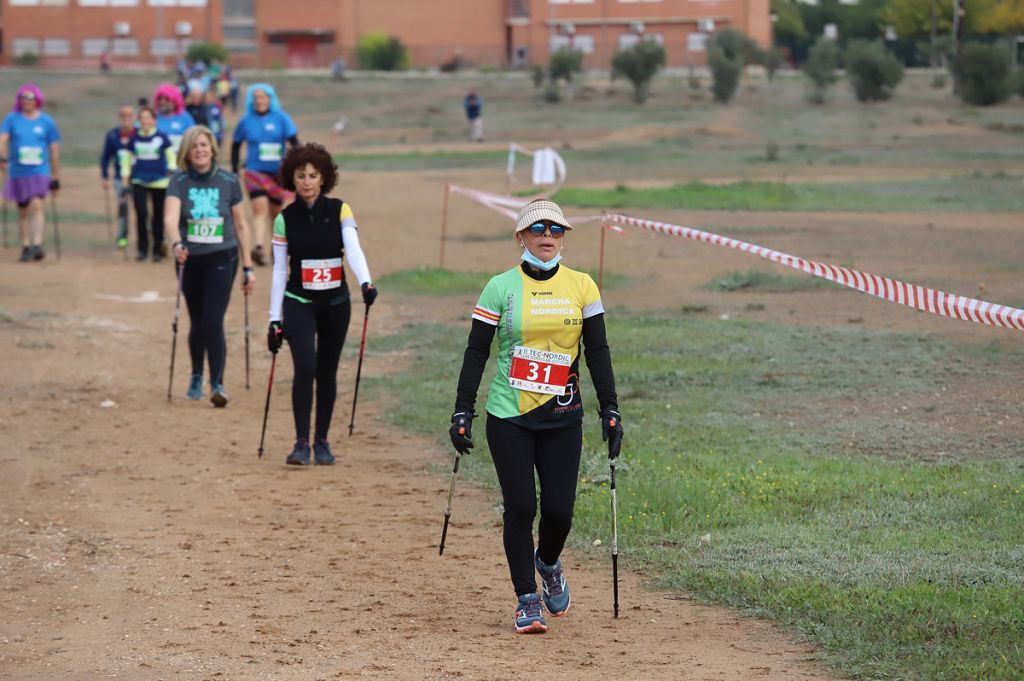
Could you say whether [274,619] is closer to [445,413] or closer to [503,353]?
[503,353]

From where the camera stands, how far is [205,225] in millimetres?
12492

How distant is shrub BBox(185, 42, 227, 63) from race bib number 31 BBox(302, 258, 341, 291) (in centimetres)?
8469

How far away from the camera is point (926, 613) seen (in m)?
7.13

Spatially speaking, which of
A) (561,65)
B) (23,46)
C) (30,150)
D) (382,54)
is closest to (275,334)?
(30,150)

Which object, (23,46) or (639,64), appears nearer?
(639,64)

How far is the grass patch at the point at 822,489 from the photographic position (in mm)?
7117

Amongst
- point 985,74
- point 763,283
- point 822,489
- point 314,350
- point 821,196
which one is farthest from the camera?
point 985,74

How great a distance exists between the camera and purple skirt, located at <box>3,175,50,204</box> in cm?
2106

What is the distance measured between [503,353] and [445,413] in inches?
212

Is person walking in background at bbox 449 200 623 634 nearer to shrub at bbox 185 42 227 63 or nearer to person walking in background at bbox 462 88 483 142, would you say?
person walking in background at bbox 462 88 483 142

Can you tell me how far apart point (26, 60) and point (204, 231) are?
90.4 metres

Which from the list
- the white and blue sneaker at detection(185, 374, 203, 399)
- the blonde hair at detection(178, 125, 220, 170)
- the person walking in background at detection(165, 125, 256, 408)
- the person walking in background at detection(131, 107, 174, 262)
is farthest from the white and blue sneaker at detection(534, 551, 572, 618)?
the person walking in background at detection(131, 107, 174, 262)

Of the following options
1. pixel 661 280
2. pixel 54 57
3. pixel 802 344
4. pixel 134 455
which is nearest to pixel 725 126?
pixel 661 280

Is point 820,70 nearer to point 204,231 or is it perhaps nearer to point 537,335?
point 204,231
